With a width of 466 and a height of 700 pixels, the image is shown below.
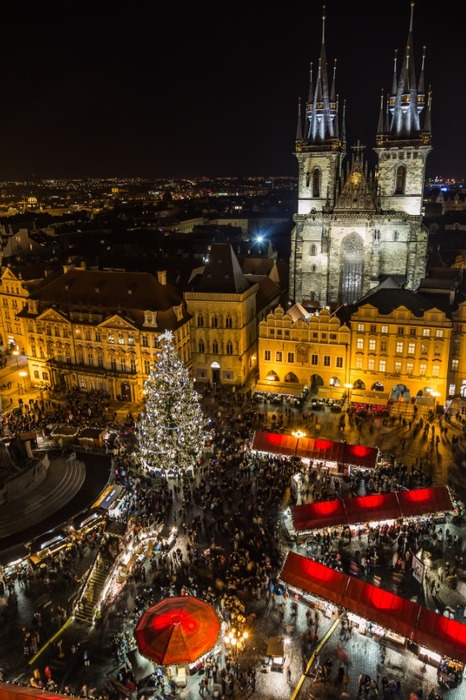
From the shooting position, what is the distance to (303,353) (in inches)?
2189

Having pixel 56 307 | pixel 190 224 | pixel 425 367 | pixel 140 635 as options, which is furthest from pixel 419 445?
pixel 190 224

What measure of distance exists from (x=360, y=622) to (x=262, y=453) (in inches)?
669

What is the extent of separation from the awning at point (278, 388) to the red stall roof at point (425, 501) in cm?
2133

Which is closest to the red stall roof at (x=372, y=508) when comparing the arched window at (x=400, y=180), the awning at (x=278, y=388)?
the awning at (x=278, y=388)

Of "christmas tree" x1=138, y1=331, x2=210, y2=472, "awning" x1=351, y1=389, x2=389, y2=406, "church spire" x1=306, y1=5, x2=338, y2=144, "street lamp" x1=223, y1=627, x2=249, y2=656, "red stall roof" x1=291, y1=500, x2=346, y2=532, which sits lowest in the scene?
"awning" x1=351, y1=389, x2=389, y2=406

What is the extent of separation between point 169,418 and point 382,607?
62.3 feet

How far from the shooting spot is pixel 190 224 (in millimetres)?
142250

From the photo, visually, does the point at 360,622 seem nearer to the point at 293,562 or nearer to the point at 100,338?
the point at 293,562

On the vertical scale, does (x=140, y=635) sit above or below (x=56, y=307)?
below

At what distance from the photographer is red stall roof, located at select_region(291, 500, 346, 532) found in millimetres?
32594

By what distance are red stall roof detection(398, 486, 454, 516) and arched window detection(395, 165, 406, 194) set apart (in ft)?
134

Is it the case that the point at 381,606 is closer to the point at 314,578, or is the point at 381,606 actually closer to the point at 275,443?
the point at 314,578

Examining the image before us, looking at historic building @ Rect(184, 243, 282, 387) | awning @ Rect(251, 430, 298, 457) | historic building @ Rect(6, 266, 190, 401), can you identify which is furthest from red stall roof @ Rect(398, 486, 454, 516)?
historic building @ Rect(6, 266, 190, 401)

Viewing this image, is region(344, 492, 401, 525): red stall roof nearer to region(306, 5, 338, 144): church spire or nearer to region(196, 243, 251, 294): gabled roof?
region(196, 243, 251, 294): gabled roof
